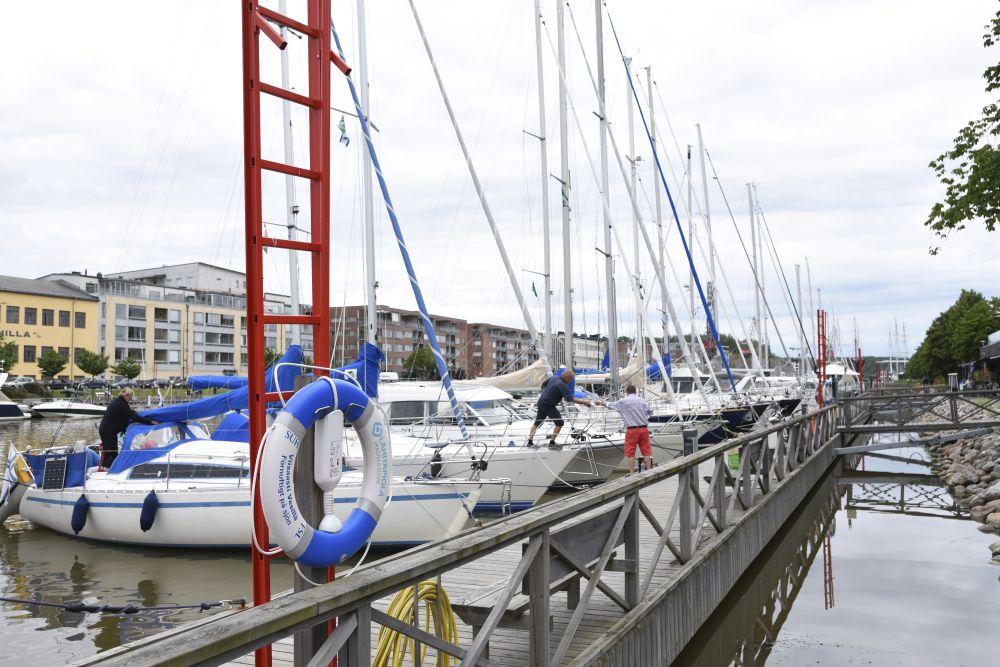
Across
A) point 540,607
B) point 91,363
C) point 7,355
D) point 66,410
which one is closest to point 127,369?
point 91,363

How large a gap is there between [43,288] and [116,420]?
75.1m

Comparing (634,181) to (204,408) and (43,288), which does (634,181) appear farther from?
(43,288)

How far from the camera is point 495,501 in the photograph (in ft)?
52.6

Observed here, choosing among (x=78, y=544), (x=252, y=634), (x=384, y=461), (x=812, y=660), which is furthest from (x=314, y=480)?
(x=78, y=544)

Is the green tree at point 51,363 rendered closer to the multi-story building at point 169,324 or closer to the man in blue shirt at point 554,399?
the multi-story building at point 169,324

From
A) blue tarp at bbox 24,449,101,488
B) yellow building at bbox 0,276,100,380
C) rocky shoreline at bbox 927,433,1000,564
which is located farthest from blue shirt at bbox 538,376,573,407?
yellow building at bbox 0,276,100,380

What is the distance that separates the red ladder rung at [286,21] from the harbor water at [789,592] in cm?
702

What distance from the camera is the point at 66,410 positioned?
191ft

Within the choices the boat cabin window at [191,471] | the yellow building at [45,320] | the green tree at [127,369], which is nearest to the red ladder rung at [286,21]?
the boat cabin window at [191,471]

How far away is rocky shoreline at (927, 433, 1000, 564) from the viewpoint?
16766mm

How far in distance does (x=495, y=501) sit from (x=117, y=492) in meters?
6.99

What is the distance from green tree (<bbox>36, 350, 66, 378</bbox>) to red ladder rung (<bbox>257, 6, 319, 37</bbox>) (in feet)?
263

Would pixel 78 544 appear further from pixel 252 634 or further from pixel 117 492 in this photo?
pixel 252 634

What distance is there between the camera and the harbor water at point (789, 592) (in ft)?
30.1
